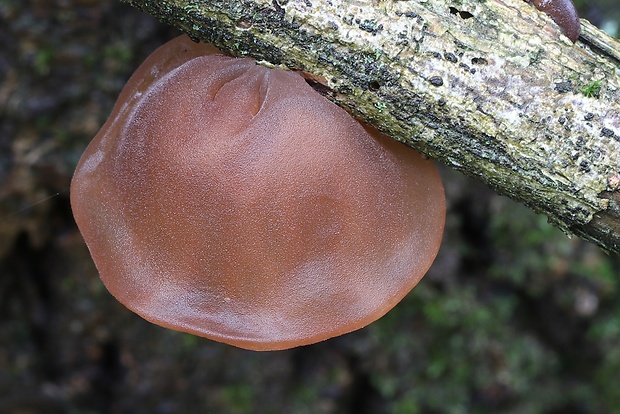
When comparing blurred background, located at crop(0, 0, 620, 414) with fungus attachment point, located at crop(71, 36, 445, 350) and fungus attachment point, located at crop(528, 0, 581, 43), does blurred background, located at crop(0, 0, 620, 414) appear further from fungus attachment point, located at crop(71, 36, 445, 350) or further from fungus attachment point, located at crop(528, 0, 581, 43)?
fungus attachment point, located at crop(528, 0, 581, 43)

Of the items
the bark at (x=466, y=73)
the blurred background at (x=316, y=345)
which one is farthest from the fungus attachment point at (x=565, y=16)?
the blurred background at (x=316, y=345)

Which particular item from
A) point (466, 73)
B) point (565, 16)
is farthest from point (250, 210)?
point (565, 16)

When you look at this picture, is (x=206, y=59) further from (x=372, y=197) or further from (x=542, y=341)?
(x=542, y=341)

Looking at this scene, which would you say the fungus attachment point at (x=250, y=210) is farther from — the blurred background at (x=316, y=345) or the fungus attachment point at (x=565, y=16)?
the blurred background at (x=316, y=345)

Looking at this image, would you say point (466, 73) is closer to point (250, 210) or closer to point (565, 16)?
point (565, 16)

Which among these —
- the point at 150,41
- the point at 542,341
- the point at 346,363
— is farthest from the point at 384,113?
the point at 542,341

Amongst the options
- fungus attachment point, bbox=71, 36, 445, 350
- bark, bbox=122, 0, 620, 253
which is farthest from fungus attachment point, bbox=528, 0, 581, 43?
fungus attachment point, bbox=71, 36, 445, 350
